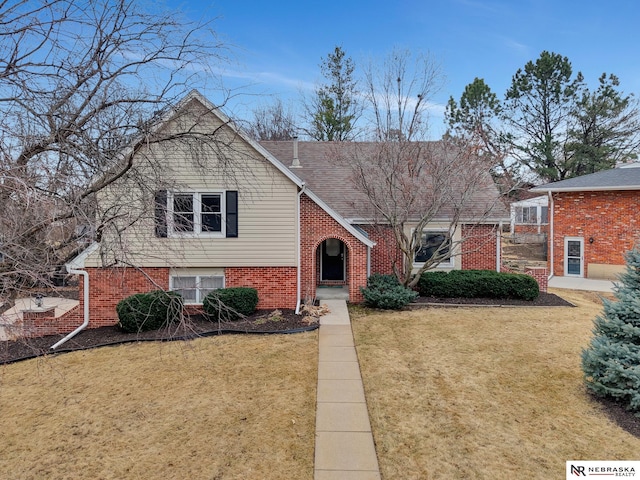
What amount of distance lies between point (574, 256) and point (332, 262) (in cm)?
1184

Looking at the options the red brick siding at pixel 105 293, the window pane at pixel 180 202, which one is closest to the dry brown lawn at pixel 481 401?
the window pane at pixel 180 202

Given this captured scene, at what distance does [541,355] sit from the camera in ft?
25.1

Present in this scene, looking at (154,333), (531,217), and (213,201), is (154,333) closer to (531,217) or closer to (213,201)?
(213,201)

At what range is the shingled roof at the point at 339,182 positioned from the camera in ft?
44.9

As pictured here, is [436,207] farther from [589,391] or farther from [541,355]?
[589,391]

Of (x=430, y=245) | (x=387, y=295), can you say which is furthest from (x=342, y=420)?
(x=430, y=245)

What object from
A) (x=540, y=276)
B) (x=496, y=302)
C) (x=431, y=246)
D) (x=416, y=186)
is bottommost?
(x=496, y=302)

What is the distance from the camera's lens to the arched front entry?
14.7 m

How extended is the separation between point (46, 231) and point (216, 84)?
102 inches

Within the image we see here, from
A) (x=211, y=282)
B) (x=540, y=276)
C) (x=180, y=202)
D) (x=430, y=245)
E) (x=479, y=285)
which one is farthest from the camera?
(x=430, y=245)

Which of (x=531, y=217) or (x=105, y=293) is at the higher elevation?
(x=531, y=217)

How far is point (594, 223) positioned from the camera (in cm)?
1684

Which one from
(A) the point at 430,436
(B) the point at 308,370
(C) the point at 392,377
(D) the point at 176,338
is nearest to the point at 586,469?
(A) the point at 430,436

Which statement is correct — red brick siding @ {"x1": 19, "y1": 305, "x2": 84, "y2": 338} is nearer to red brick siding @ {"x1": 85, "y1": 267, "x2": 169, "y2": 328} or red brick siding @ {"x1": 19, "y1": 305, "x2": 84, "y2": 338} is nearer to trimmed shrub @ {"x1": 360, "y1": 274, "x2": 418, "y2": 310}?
red brick siding @ {"x1": 85, "y1": 267, "x2": 169, "y2": 328}
